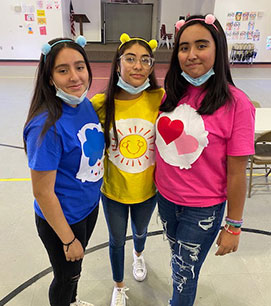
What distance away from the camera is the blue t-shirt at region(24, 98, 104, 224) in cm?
105

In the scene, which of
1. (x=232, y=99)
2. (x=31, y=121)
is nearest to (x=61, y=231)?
(x=31, y=121)

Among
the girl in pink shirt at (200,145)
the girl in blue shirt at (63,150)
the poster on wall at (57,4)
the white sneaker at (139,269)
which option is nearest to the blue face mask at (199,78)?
the girl in pink shirt at (200,145)

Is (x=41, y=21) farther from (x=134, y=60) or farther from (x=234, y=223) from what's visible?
(x=234, y=223)

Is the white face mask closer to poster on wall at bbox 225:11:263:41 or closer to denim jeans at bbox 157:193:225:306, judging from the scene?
denim jeans at bbox 157:193:225:306

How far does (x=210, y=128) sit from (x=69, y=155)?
0.59 metres

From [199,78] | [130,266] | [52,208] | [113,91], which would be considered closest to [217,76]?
[199,78]

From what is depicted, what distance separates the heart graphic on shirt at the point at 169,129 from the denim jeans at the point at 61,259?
54cm

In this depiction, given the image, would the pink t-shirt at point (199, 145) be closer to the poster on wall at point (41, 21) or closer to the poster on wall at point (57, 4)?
the poster on wall at point (57, 4)

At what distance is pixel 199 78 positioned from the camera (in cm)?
118

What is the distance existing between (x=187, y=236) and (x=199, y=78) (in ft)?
2.35

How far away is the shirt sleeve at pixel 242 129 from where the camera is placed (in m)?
1.08

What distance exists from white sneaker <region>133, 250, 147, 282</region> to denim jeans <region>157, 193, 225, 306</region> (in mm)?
546

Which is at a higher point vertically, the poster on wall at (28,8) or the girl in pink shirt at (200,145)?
the poster on wall at (28,8)

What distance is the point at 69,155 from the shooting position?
114cm
